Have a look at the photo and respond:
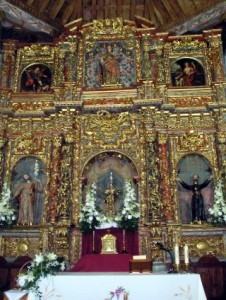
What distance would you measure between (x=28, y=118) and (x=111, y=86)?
288 centimetres

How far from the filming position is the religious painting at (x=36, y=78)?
43.2 feet

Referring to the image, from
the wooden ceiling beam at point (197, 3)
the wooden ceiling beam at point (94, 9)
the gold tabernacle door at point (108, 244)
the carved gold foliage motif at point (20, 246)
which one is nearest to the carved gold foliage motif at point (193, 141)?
the gold tabernacle door at point (108, 244)

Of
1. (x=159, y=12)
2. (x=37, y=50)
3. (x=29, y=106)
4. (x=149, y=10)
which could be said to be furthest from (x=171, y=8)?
(x=29, y=106)

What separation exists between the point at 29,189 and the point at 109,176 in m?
2.43

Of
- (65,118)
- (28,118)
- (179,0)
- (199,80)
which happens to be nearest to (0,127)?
(28,118)

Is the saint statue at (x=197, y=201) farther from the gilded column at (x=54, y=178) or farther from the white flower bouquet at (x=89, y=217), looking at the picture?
the gilded column at (x=54, y=178)

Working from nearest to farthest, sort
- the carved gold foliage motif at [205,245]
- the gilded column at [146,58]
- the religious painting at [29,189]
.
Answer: the carved gold foliage motif at [205,245] < the religious painting at [29,189] < the gilded column at [146,58]

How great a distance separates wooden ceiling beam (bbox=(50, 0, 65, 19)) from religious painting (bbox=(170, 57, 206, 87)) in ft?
16.0

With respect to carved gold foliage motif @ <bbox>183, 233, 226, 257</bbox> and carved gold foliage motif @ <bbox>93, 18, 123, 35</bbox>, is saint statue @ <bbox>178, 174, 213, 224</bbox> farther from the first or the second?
carved gold foliage motif @ <bbox>93, 18, 123, 35</bbox>

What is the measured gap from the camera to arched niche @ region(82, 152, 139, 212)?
11.6 metres

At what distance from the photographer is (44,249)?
1070cm

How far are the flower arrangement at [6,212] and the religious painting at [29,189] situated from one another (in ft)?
1.43

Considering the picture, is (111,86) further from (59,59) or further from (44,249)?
(44,249)

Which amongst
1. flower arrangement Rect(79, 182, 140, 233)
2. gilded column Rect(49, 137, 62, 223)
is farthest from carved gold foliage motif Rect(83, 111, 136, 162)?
flower arrangement Rect(79, 182, 140, 233)
